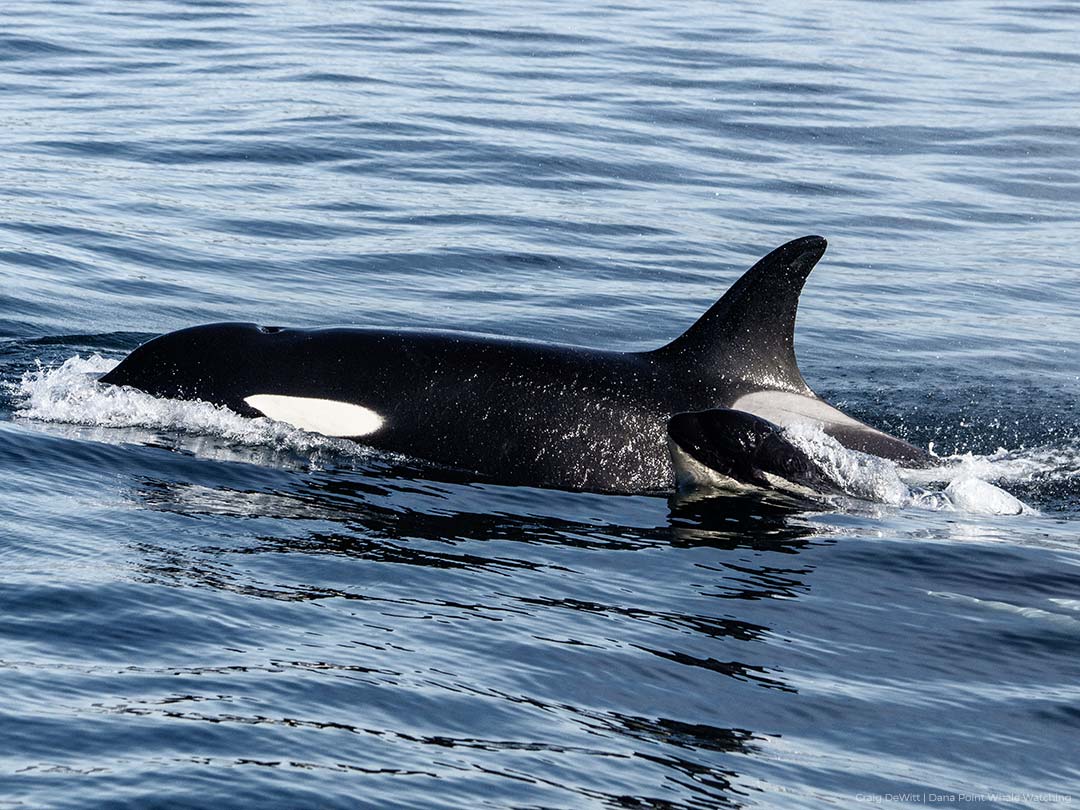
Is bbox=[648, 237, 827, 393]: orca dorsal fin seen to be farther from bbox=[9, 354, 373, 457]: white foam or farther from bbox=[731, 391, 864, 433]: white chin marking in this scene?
bbox=[9, 354, 373, 457]: white foam

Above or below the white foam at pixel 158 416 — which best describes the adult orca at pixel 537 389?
above

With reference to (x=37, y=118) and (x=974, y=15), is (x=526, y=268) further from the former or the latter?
(x=974, y=15)

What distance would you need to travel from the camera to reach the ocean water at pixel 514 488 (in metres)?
5.93

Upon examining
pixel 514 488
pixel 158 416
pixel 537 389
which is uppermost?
pixel 537 389

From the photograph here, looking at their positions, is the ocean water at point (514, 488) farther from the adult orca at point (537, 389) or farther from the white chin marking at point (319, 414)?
the adult orca at point (537, 389)

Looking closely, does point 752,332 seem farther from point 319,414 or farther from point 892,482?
point 319,414

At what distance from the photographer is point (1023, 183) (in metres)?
21.0

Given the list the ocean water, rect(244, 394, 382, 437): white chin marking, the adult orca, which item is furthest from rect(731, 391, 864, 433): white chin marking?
rect(244, 394, 382, 437): white chin marking

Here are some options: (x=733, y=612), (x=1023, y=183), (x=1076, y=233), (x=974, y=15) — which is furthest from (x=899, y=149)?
(x=733, y=612)

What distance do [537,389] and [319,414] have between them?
47.7 inches

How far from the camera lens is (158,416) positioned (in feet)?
32.3

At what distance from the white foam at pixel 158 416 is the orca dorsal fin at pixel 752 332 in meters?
1.86

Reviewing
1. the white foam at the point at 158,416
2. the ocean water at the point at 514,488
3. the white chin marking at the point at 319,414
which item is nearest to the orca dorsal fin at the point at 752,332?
the ocean water at the point at 514,488

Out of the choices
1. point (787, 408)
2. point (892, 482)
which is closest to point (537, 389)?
point (787, 408)
